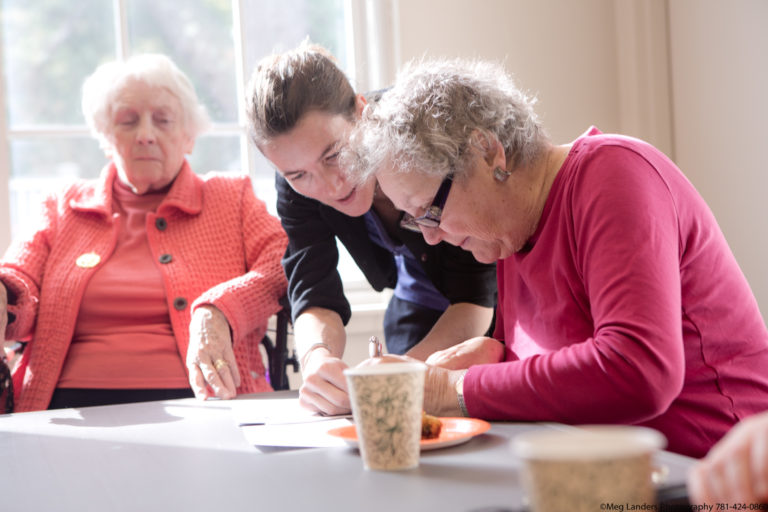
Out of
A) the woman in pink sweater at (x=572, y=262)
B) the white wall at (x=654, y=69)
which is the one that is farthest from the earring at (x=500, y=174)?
the white wall at (x=654, y=69)

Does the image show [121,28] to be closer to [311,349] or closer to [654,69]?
[311,349]

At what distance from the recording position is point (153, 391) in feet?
6.93

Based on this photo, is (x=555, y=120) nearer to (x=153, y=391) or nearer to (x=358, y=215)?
(x=358, y=215)

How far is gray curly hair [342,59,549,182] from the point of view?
1.25 meters

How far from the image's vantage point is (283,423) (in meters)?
1.26

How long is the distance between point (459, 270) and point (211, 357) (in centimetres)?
58

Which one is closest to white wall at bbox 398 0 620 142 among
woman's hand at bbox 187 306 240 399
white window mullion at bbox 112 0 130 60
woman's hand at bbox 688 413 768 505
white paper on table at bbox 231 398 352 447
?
white window mullion at bbox 112 0 130 60

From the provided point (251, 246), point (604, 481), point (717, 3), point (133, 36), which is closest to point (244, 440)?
point (604, 481)

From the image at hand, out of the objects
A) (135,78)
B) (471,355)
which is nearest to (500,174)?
(471,355)

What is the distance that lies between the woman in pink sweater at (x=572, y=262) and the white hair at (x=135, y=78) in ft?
4.08

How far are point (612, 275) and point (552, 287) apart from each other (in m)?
0.21

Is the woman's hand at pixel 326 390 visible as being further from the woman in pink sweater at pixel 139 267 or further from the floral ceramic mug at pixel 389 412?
the woman in pink sweater at pixel 139 267

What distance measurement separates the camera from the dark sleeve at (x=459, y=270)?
1.86 m

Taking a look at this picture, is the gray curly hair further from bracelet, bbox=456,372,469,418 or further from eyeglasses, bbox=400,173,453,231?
bracelet, bbox=456,372,469,418
